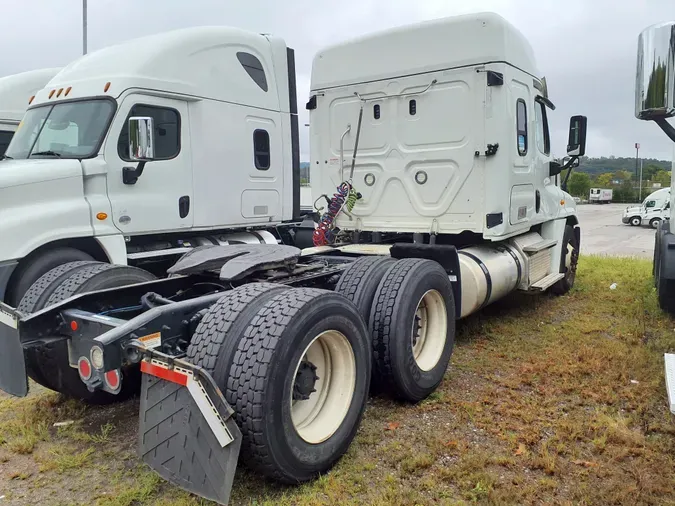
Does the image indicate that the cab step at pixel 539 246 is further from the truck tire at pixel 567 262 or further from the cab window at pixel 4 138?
the cab window at pixel 4 138

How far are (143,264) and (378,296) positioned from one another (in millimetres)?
3370

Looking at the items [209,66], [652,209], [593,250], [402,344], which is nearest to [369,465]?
[402,344]

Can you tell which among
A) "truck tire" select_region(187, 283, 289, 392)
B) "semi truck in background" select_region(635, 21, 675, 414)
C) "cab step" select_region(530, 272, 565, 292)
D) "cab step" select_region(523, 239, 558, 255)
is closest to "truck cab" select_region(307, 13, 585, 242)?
"cab step" select_region(523, 239, 558, 255)

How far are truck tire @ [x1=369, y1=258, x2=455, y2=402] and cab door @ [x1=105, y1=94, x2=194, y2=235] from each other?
10.5ft

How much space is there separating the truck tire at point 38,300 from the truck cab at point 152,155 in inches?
53.4

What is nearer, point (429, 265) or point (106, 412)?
point (106, 412)

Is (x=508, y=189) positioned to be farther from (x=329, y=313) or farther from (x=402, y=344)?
(x=329, y=313)

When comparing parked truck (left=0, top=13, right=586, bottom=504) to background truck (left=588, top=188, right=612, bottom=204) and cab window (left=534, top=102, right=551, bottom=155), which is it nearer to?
cab window (left=534, top=102, right=551, bottom=155)

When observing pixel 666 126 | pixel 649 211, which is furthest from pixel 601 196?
pixel 666 126

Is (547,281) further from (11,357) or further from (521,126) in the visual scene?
(11,357)

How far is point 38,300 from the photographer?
371 centimetres

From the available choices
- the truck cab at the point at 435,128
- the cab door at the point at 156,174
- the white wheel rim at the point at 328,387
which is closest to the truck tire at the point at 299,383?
the white wheel rim at the point at 328,387

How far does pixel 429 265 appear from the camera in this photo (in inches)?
171

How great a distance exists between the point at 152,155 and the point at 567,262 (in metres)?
5.73
